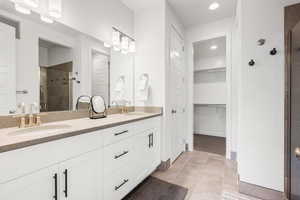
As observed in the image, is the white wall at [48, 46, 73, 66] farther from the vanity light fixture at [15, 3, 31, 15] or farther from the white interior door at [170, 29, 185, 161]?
the white interior door at [170, 29, 185, 161]

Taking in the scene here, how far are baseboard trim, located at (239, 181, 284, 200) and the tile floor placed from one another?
0.23ft

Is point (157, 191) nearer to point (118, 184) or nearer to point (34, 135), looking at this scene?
point (118, 184)

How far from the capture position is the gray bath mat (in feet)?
5.26

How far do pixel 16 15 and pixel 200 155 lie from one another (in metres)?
3.16

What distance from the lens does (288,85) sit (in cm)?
141

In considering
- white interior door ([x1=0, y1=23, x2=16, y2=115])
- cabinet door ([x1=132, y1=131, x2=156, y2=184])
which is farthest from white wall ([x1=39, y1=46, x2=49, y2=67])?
cabinet door ([x1=132, y1=131, x2=156, y2=184])

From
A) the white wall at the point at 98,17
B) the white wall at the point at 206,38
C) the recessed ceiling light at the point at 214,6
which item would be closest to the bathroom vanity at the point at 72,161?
the white wall at the point at 98,17

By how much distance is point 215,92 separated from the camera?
13.2ft

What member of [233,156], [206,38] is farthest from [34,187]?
[206,38]

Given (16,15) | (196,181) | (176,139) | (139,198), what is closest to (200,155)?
(176,139)

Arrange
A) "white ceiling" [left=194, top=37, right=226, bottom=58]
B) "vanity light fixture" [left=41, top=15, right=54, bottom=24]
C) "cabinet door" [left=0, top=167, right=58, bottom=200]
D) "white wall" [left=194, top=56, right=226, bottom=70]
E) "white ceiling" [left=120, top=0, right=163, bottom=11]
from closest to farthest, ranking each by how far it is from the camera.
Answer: "cabinet door" [left=0, top=167, right=58, bottom=200] → "vanity light fixture" [left=41, top=15, right=54, bottom=24] → "white ceiling" [left=120, top=0, right=163, bottom=11] → "white ceiling" [left=194, top=37, right=226, bottom=58] → "white wall" [left=194, top=56, right=226, bottom=70]

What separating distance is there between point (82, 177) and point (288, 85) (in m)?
1.96

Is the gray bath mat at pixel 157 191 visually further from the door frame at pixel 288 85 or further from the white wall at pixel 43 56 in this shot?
the white wall at pixel 43 56

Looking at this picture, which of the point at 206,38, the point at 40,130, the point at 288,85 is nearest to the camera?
the point at 40,130
